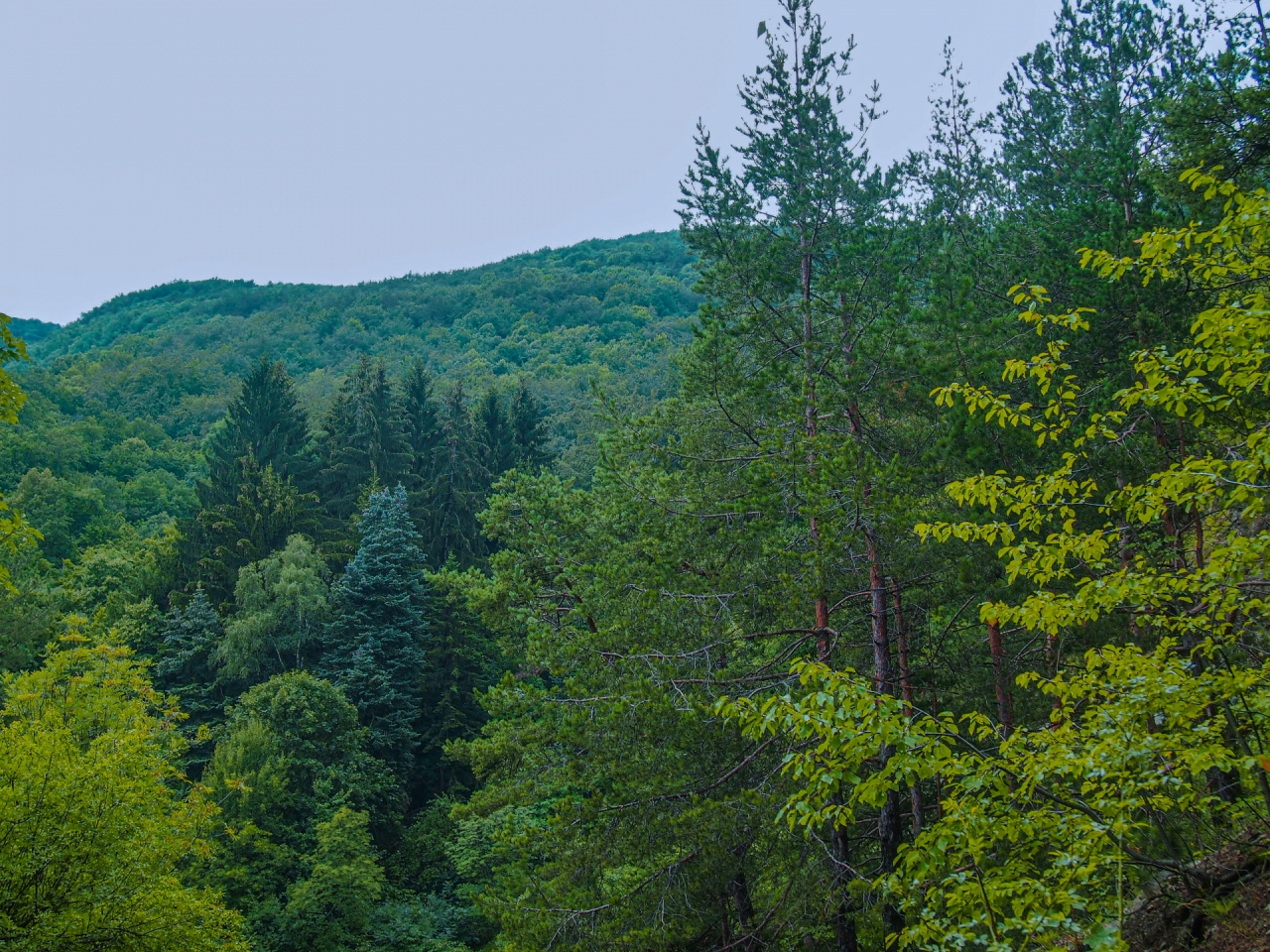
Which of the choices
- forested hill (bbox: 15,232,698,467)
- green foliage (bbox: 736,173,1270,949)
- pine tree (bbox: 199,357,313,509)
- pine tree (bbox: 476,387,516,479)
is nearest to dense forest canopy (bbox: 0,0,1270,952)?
green foliage (bbox: 736,173,1270,949)

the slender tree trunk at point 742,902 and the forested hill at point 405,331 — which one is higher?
the forested hill at point 405,331

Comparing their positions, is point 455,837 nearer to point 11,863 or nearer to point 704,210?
point 11,863

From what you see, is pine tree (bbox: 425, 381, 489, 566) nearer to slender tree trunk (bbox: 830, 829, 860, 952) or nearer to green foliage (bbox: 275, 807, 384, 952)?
green foliage (bbox: 275, 807, 384, 952)

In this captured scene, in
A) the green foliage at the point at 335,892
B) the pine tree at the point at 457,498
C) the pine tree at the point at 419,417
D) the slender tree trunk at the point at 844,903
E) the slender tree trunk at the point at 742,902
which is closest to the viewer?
the slender tree trunk at the point at 844,903

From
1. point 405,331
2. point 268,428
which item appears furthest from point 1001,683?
point 405,331

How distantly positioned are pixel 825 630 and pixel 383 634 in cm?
2053

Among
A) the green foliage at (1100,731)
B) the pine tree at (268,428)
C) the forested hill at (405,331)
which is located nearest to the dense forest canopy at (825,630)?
the green foliage at (1100,731)

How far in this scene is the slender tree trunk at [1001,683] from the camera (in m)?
9.77

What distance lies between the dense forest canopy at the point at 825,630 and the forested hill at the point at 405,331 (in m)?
33.0

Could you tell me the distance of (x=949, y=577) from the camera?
379 inches

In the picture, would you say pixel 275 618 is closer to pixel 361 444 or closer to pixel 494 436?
pixel 361 444

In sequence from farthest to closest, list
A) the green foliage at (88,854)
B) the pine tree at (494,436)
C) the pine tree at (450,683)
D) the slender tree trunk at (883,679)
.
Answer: the pine tree at (494,436)
the pine tree at (450,683)
the green foliage at (88,854)
the slender tree trunk at (883,679)

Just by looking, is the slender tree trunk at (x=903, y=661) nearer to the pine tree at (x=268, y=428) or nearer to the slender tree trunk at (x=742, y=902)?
the slender tree trunk at (x=742, y=902)

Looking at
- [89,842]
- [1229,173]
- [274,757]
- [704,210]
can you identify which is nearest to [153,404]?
[274,757]
